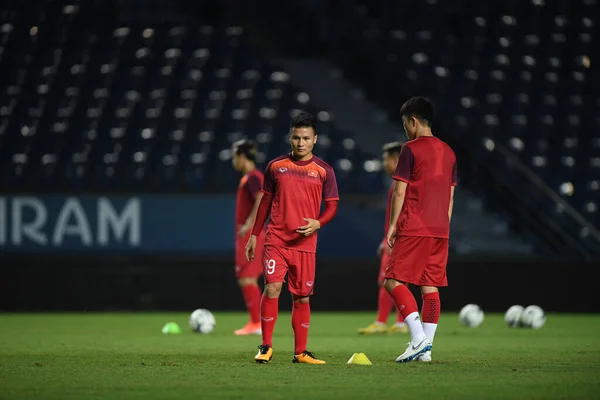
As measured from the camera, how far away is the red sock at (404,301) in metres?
7.28

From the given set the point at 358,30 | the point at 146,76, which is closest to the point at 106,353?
the point at 146,76

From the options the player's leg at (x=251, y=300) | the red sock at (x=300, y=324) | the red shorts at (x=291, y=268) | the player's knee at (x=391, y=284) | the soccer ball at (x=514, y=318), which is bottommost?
the soccer ball at (x=514, y=318)

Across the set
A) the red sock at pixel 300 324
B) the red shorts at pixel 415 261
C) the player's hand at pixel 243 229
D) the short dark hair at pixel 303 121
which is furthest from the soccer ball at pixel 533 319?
the short dark hair at pixel 303 121

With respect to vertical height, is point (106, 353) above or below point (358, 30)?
below

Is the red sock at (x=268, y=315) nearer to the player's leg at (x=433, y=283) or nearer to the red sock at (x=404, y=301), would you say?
the red sock at (x=404, y=301)

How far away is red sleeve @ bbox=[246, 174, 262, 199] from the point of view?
10.5 metres

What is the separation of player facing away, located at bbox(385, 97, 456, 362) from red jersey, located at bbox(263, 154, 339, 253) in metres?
0.55

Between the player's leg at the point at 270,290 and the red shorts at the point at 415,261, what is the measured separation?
2.41 ft

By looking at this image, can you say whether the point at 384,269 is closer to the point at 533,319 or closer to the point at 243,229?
the point at 243,229

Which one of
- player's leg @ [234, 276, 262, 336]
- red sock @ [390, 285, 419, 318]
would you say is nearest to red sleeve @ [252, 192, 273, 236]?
red sock @ [390, 285, 419, 318]

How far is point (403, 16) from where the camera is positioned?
18922mm

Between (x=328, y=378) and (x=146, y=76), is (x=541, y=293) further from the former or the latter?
(x=328, y=378)

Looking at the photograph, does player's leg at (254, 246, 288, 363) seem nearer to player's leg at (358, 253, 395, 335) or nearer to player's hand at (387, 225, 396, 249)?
player's hand at (387, 225, 396, 249)

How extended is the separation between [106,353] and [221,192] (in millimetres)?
7339
